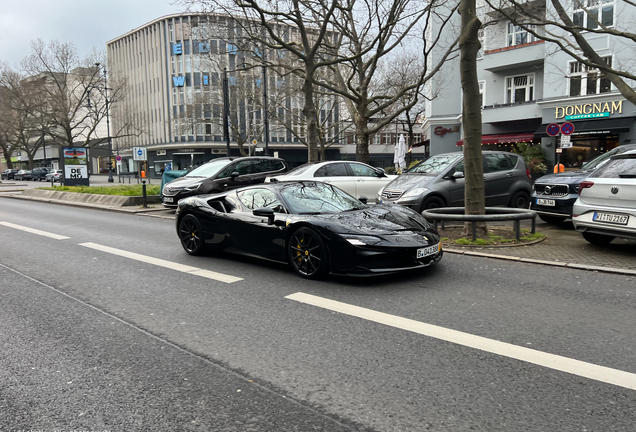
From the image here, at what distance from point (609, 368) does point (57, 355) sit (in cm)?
412

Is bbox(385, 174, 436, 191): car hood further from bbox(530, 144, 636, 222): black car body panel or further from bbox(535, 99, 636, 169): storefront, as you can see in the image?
bbox(535, 99, 636, 169): storefront

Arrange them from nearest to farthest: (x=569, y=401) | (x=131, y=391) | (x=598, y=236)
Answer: (x=569, y=401) < (x=131, y=391) < (x=598, y=236)

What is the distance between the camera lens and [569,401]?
3.01 meters

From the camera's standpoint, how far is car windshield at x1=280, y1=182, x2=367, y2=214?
6.74 meters

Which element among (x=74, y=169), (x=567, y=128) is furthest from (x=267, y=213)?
(x=74, y=169)

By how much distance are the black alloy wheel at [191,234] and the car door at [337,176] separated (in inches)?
219

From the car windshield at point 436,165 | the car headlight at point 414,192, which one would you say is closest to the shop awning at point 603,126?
the car windshield at point 436,165

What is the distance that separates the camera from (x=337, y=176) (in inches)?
528

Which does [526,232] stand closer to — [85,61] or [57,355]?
[57,355]

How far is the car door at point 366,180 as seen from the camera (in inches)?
534

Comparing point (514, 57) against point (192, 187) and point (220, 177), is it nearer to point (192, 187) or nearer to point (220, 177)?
point (220, 177)

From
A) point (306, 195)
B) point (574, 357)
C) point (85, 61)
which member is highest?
point (85, 61)

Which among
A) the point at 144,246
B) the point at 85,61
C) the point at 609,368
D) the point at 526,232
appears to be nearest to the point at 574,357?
the point at 609,368

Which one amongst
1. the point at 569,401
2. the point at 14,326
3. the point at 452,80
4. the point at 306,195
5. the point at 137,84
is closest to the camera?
the point at 569,401
